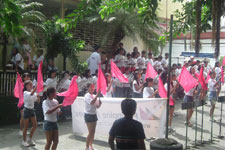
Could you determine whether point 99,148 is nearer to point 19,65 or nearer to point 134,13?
point 19,65

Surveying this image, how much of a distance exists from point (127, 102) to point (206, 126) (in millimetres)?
8252

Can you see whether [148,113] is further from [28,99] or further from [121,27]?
[121,27]

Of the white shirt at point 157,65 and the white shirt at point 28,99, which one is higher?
the white shirt at point 157,65

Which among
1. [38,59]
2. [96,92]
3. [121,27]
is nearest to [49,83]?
[96,92]

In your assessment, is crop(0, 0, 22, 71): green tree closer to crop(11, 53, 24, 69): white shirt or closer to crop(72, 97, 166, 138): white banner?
crop(72, 97, 166, 138): white banner

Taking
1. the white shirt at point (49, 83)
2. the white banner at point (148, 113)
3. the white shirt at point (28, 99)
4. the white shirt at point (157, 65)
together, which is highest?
the white shirt at point (157, 65)

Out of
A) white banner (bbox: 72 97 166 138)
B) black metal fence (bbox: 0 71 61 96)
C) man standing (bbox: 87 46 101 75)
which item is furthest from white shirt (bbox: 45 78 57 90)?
man standing (bbox: 87 46 101 75)

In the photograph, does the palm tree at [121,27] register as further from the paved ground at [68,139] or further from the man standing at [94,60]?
the paved ground at [68,139]

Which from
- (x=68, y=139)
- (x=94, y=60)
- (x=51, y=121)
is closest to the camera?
(x=51, y=121)

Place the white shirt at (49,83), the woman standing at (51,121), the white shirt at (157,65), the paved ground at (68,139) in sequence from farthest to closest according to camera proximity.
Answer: the white shirt at (157,65)
the white shirt at (49,83)
the paved ground at (68,139)
the woman standing at (51,121)

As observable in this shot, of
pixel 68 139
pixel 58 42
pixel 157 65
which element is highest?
pixel 58 42

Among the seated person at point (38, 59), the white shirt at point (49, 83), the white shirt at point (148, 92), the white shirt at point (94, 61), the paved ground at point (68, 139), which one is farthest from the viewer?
the seated person at point (38, 59)

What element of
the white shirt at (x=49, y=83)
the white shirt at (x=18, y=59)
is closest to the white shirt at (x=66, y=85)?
the white shirt at (x=49, y=83)

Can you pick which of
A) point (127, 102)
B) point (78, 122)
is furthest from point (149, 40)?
point (127, 102)
